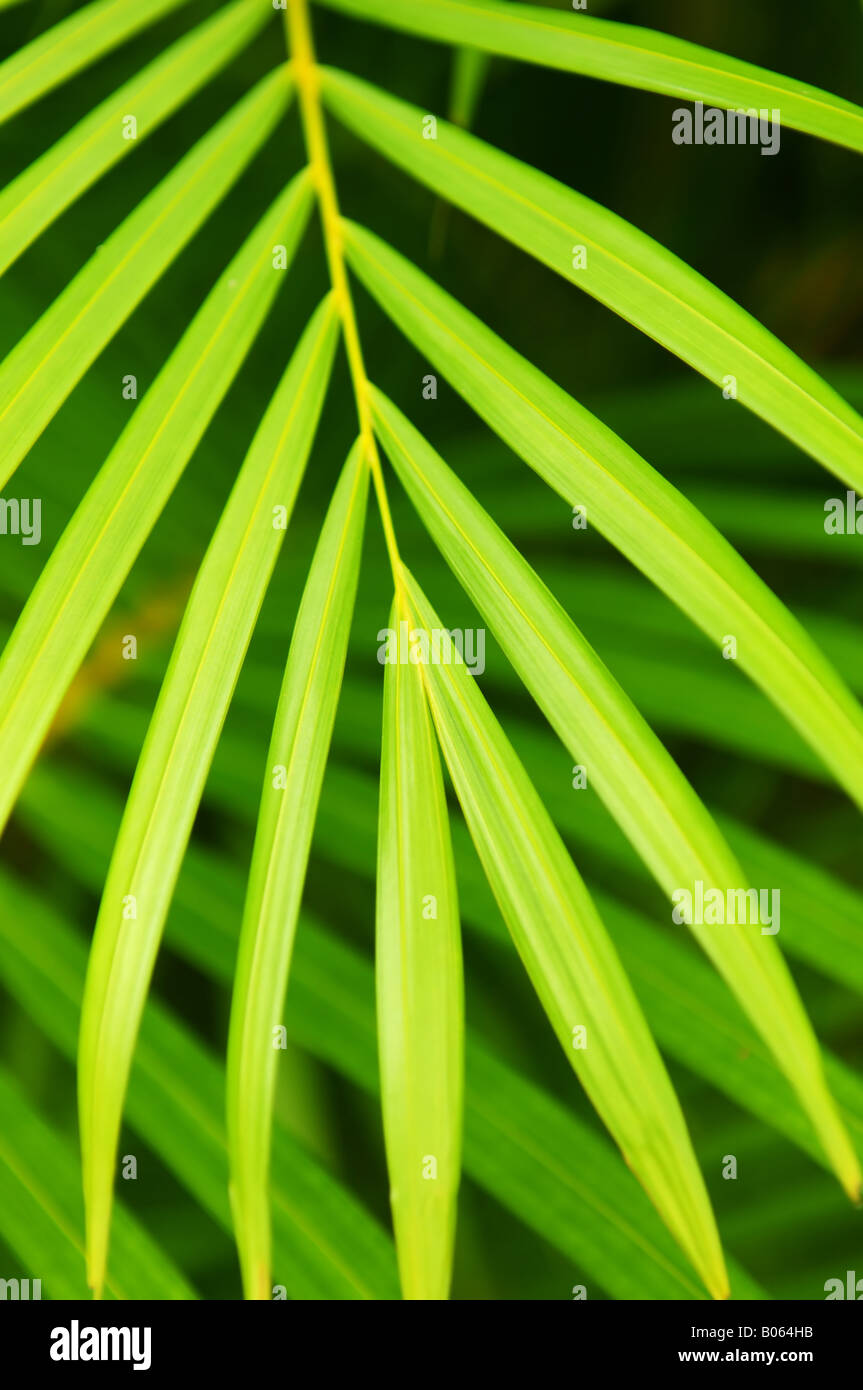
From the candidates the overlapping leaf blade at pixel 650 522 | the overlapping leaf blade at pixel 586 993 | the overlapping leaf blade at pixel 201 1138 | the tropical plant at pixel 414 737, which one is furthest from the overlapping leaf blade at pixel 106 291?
the overlapping leaf blade at pixel 201 1138

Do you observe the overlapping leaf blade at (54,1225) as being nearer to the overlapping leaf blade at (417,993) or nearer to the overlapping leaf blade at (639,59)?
the overlapping leaf blade at (417,993)

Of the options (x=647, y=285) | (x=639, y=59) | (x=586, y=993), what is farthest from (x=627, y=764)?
(x=639, y=59)

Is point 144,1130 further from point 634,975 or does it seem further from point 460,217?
point 460,217

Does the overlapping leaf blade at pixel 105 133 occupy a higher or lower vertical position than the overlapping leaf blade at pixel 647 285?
higher

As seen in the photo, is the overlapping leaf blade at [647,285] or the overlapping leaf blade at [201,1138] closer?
the overlapping leaf blade at [647,285]

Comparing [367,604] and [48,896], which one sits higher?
[367,604]

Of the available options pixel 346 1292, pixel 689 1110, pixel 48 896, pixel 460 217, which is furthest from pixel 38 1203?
pixel 460 217
